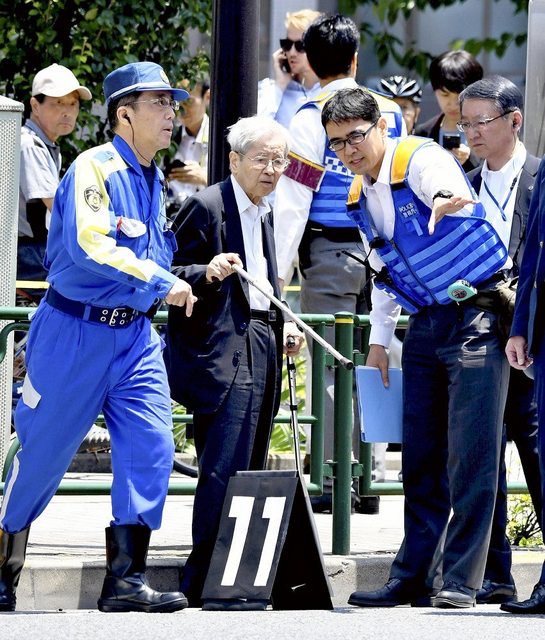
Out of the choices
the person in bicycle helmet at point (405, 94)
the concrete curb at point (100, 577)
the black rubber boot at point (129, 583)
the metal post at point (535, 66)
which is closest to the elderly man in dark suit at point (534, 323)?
the concrete curb at point (100, 577)

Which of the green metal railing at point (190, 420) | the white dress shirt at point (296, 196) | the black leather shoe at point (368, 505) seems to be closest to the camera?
the green metal railing at point (190, 420)

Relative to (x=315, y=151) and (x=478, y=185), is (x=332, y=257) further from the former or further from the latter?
(x=478, y=185)

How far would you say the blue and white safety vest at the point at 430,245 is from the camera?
6.93 metres

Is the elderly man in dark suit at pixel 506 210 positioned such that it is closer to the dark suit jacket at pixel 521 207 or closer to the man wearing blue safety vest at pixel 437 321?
the dark suit jacket at pixel 521 207

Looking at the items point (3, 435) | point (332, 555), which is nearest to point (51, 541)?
point (3, 435)

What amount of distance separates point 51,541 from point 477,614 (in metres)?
2.27

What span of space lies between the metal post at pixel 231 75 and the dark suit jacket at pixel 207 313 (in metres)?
0.73

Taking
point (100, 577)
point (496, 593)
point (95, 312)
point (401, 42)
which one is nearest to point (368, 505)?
point (496, 593)

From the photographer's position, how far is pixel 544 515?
22.0 feet

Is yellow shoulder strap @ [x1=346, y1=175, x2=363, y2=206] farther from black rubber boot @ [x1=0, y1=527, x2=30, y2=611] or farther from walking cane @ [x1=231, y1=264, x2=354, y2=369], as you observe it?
black rubber boot @ [x1=0, y1=527, x2=30, y2=611]

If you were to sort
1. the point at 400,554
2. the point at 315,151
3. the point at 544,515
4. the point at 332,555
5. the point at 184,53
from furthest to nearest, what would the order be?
the point at 184,53, the point at 315,151, the point at 332,555, the point at 400,554, the point at 544,515

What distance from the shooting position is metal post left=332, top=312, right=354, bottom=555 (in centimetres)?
810

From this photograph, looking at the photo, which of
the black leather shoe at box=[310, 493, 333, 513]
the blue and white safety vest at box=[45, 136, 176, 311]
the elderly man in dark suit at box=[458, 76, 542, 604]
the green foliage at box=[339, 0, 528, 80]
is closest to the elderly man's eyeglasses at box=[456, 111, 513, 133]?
the elderly man in dark suit at box=[458, 76, 542, 604]

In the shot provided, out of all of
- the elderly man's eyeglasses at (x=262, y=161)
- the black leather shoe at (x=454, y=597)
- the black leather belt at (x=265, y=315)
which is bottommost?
the black leather shoe at (x=454, y=597)
